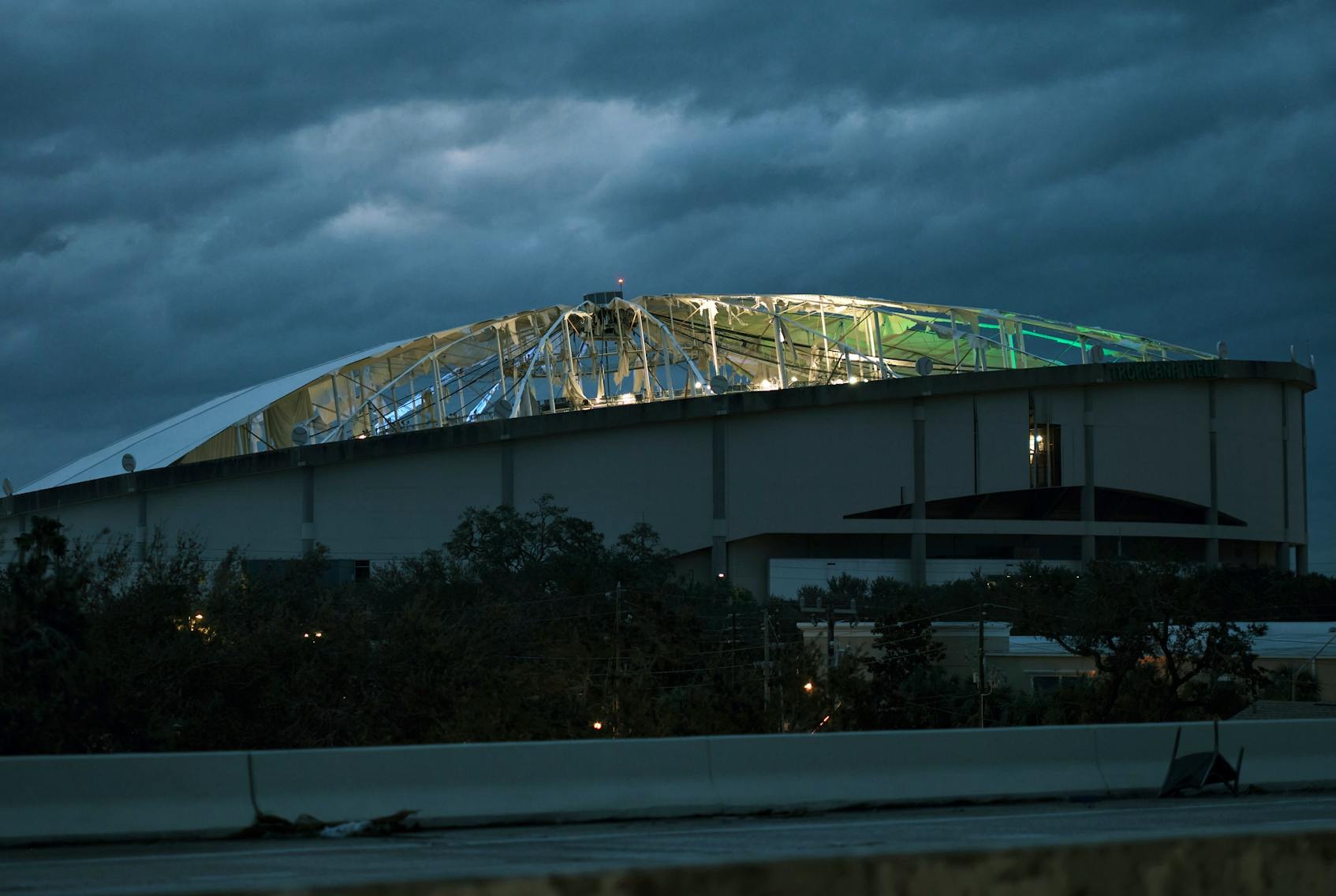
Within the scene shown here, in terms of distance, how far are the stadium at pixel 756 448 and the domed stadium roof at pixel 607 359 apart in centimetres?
18

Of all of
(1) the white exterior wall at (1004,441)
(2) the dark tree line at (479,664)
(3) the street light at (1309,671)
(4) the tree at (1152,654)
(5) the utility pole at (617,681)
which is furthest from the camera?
(1) the white exterior wall at (1004,441)

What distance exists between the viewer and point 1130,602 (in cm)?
3916

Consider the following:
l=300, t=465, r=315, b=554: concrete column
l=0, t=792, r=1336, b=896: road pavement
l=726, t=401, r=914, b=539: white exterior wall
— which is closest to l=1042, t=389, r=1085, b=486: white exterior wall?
l=726, t=401, r=914, b=539: white exterior wall

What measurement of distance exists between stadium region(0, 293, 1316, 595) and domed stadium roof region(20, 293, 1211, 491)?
18cm

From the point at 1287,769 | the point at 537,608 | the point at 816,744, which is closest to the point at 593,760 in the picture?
the point at 816,744

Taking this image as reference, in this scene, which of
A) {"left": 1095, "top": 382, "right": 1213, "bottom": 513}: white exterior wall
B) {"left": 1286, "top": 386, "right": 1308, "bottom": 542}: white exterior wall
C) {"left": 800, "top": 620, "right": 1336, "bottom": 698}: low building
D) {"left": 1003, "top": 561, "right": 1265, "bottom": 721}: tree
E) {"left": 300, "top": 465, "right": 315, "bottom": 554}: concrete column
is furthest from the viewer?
{"left": 1286, "top": 386, "right": 1308, "bottom": 542}: white exterior wall

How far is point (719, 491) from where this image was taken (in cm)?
7162

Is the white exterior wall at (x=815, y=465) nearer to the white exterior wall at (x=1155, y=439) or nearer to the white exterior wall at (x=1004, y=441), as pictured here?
the white exterior wall at (x=1004, y=441)

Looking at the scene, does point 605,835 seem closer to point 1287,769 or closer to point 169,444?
point 1287,769

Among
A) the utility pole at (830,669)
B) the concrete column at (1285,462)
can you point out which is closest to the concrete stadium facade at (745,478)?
the concrete column at (1285,462)

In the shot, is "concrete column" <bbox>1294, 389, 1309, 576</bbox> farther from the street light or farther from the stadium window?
the street light

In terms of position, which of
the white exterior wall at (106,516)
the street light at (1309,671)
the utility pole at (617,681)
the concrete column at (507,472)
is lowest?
the street light at (1309,671)

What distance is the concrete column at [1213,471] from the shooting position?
7750 cm

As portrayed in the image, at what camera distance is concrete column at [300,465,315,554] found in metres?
72.1
